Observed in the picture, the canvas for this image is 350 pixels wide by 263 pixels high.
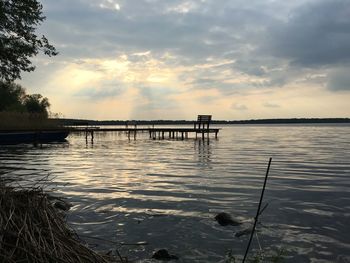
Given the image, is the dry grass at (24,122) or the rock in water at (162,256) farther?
the dry grass at (24,122)

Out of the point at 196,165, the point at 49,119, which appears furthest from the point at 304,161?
the point at 49,119

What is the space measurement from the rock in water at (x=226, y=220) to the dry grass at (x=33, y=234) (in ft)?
18.8

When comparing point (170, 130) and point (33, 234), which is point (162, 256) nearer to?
point (33, 234)

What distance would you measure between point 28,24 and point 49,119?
86.5 feet

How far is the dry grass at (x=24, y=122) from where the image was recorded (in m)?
47.6

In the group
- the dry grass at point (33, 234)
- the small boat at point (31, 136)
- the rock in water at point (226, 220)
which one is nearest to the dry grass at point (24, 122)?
the small boat at point (31, 136)

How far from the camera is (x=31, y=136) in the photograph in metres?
45.8

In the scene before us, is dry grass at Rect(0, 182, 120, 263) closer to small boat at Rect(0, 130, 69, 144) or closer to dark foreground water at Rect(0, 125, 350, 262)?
dark foreground water at Rect(0, 125, 350, 262)

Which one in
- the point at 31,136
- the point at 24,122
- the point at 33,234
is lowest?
the point at 31,136

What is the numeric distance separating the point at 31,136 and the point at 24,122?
4.75m

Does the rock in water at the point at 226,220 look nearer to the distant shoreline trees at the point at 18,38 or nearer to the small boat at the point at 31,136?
the distant shoreline trees at the point at 18,38

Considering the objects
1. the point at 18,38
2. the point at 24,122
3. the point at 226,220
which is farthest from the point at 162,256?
the point at 24,122

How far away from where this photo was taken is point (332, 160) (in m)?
24.9

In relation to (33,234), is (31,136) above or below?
below
